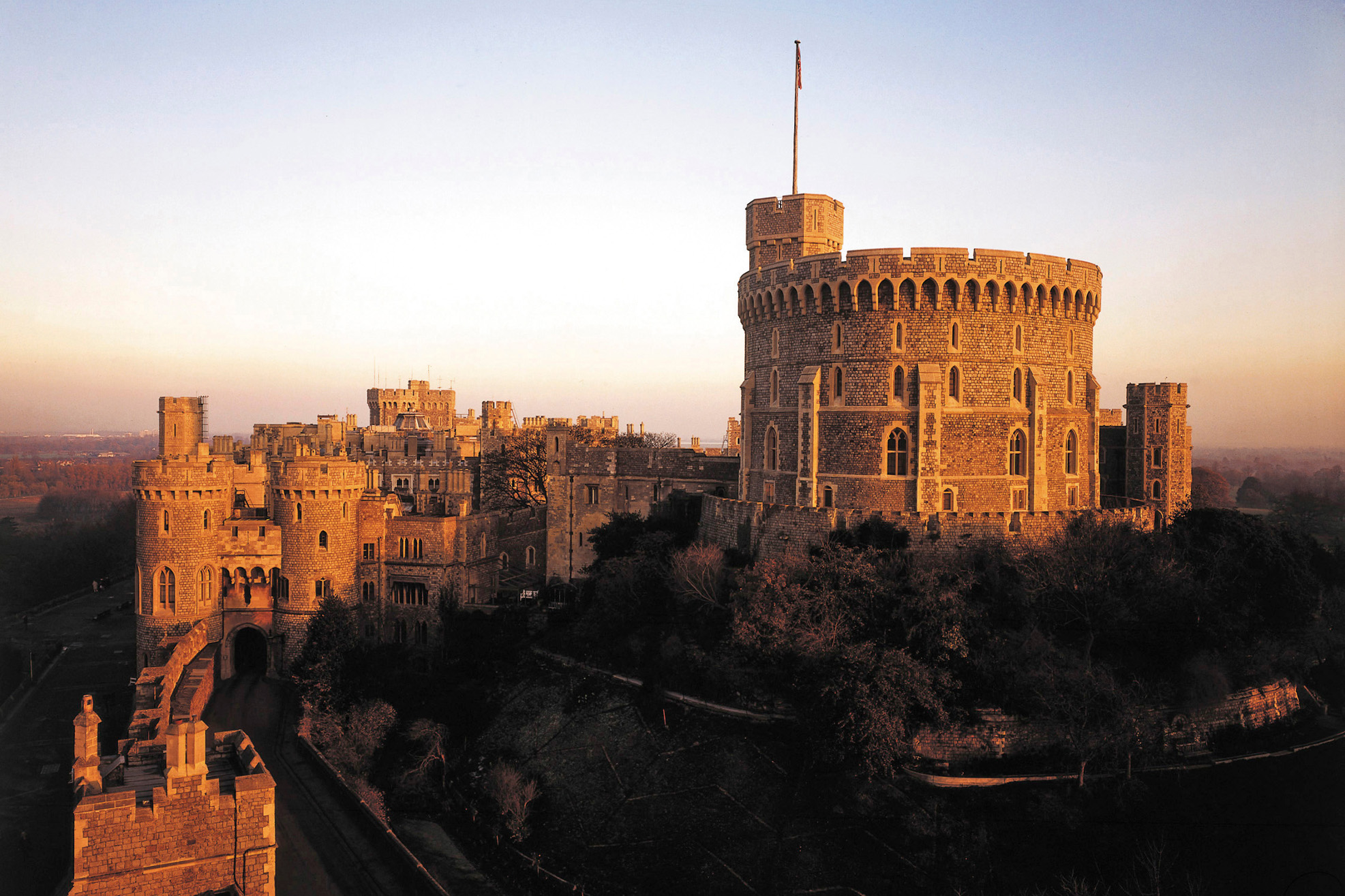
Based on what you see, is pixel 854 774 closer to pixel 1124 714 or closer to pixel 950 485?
pixel 1124 714

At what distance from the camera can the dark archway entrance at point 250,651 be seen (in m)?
44.3

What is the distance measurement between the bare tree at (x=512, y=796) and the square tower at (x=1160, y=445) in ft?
102

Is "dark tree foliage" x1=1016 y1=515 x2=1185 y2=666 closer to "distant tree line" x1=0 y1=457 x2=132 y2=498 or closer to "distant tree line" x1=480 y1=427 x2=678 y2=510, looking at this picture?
"distant tree line" x1=480 y1=427 x2=678 y2=510

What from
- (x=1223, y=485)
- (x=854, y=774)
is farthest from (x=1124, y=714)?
(x=1223, y=485)

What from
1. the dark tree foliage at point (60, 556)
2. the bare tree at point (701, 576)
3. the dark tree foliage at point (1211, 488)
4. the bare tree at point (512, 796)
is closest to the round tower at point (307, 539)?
the bare tree at point (512, 796)

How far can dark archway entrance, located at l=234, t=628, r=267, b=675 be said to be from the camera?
4428 centimetres

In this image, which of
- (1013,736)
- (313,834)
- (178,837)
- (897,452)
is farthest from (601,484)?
(178,837)

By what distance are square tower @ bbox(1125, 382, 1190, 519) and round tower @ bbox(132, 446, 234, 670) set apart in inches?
1729

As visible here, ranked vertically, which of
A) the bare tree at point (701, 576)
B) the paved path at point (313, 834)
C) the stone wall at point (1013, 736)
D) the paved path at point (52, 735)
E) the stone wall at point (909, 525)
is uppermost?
the stone wall at point (909, 525)

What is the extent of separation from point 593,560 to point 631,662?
10865 mm

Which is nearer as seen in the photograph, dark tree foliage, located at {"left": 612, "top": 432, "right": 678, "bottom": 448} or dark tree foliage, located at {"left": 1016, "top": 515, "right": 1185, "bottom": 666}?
dark tree foliage, located at {"left": 1016, "top": 515, "right": 1185, "bottom": 666}

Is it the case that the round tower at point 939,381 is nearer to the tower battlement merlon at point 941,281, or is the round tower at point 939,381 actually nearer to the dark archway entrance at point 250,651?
the tower battlement merlon at point 941,281

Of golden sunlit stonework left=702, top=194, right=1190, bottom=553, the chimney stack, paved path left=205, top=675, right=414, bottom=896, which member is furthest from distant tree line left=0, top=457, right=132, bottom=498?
the chimney stack

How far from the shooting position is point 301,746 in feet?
114
